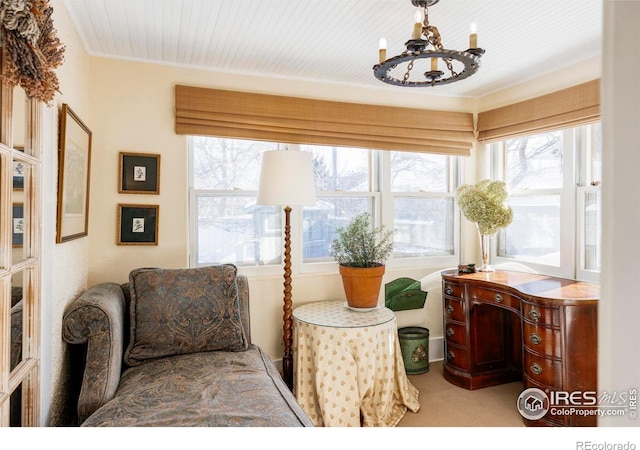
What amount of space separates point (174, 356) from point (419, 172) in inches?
103

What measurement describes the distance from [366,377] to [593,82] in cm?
256

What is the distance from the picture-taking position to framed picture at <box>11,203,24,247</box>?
4.30 ft

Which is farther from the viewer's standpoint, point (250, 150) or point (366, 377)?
point (250, 150)

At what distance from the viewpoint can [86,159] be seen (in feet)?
8.22

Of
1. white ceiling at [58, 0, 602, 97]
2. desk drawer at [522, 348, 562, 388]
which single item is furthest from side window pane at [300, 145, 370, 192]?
desk drawer at [522, 348, 562, 388]

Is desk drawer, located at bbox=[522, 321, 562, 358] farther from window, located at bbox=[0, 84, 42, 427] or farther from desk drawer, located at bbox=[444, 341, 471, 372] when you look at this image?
window, located at bbox=[0, 84, 42, 427]

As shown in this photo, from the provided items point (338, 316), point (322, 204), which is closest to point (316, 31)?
point (322, 204)

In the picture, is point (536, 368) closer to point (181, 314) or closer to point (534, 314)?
point (534, 314)

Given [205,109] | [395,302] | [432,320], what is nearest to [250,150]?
[205,109]

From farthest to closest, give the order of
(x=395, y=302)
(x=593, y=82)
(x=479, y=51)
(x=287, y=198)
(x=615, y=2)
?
(x=395, y=302)
(x=593, y=82)
(x=287, y=198)
(x=479, y=51)
(x=615, y=2)

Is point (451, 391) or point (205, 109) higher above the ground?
point (205, 109)

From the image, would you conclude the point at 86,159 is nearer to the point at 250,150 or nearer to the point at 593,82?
the point at 250,150

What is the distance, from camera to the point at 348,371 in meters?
2.47

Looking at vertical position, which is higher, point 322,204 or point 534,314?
point 322,204
